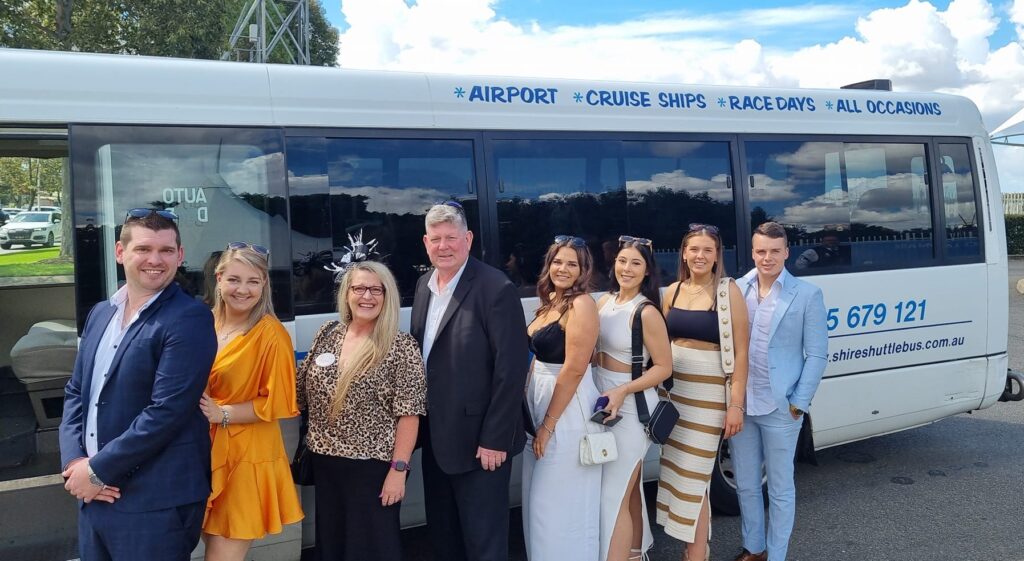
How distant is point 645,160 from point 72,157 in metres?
2.98

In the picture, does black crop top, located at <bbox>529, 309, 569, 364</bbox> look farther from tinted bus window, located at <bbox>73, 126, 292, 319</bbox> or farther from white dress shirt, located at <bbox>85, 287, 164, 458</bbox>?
white dress shirt, located at <bbox>85, 287, 164, 458</bbox>

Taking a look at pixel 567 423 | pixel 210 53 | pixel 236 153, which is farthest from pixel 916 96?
pixel 210 53

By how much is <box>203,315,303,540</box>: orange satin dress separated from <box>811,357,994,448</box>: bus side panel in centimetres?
346

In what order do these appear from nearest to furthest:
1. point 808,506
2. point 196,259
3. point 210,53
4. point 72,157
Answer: point 72,157
point 196,259
point 808,506
point 210,53

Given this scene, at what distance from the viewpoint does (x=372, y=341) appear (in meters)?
2.93

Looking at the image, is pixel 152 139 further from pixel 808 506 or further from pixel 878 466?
pixel 878 466

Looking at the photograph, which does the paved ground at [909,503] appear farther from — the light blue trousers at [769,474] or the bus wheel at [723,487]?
the light blue trousers at [769,474]

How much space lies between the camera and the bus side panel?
4.92m

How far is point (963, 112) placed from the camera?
18.4 feet

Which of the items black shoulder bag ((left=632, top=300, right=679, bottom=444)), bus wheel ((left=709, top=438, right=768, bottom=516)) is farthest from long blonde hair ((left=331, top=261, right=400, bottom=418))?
bus wheel ((left=709, top=438, right=768, bottom=516))

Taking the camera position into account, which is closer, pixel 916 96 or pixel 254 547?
pixel 254 547

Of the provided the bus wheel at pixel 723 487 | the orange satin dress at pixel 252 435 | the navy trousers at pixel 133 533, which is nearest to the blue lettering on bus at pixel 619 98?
the bus wheel at pixel 723 487

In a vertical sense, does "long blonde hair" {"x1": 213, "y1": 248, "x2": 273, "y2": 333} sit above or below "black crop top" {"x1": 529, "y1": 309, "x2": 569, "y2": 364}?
above

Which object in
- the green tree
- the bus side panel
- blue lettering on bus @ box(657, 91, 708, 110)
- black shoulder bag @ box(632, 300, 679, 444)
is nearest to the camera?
black shoulder bag @ box(632, 300, 679, 444)
